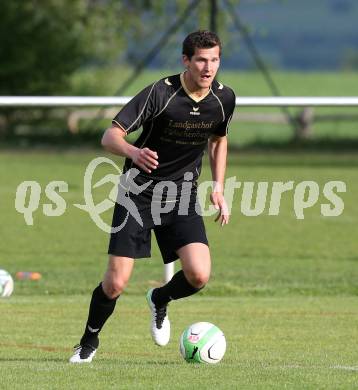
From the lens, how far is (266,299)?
13.7 m

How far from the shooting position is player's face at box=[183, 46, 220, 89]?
29.0 ft

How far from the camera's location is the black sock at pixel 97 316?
922 cm

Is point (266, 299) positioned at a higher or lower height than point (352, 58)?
lower

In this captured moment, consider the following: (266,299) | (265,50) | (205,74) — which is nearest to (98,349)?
(205,74)

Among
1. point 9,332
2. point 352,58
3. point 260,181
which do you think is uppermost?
point 352,58

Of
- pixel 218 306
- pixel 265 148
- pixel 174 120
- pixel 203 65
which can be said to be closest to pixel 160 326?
pixel 174 120

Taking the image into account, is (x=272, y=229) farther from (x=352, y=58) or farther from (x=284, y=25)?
(x=284, y=25)

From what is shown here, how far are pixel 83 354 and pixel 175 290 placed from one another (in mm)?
877

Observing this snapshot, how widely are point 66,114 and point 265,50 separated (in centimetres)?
14661

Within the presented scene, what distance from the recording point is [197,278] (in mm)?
9328

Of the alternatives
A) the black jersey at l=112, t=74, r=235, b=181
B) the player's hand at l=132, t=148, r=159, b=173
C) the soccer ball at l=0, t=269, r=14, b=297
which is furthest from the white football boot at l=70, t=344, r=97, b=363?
the soccer ball at l=0, t=269, r=14, b=297

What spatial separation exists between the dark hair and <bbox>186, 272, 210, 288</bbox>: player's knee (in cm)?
154

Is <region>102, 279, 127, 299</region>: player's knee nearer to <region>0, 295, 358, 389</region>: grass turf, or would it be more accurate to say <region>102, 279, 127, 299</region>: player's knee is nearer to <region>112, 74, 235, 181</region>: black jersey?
<region>0, 295, 358, 389</region>: grass turf

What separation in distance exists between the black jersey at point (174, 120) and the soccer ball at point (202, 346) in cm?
110
